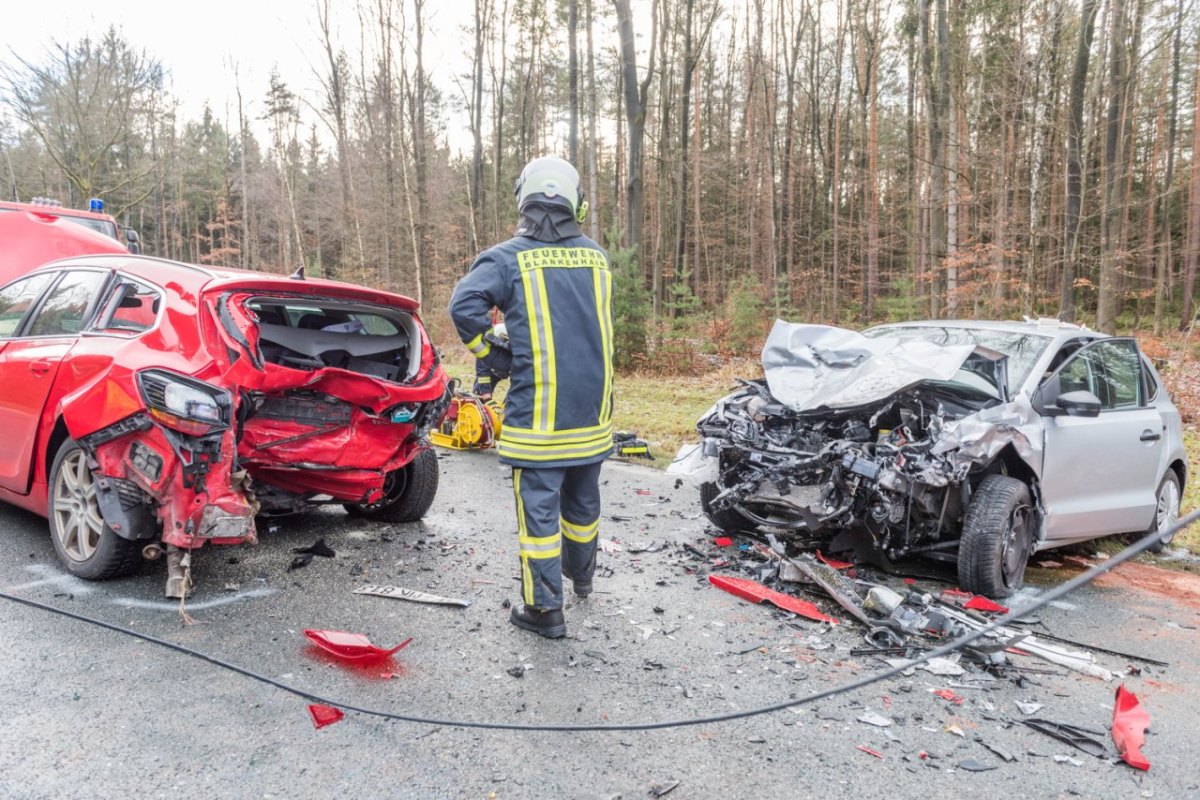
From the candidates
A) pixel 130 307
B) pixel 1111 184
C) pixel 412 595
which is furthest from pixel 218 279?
pixel 1111 184

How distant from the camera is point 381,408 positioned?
4.18 m

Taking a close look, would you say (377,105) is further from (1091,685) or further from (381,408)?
(1091,685)

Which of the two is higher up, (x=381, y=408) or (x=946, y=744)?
(x=381, y=408)

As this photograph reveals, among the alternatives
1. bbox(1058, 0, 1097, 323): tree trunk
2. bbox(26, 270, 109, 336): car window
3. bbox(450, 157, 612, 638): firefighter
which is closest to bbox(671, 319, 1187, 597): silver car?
bbox(450, 157, 612, 638): firefighter

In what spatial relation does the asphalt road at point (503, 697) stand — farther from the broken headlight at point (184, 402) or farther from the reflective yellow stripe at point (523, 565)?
the broken headlight at point (184, 402)

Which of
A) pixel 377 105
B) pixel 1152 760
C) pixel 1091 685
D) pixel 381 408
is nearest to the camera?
pixel 1152 760

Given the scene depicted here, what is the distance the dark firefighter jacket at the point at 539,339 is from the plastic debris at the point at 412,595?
35.1 inches

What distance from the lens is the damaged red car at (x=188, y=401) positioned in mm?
3330

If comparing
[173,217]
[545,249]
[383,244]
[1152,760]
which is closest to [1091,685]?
[1152,760]

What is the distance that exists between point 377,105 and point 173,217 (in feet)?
106

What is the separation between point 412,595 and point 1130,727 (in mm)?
3116

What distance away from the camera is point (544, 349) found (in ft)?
10.8

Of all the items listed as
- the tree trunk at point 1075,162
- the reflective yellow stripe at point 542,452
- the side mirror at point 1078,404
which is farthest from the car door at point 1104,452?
the tree trunk at point 1075,162

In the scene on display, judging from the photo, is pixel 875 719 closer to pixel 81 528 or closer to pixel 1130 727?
pixel 1130 727
